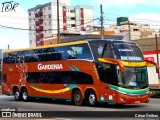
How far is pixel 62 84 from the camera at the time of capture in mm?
24016

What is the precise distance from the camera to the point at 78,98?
22.9m

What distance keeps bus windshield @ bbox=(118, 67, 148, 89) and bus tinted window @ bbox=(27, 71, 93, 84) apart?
2.14 m

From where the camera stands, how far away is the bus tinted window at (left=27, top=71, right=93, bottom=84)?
22.4m

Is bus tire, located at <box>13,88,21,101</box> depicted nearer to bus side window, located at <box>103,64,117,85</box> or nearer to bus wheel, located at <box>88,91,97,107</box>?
bus wheel, located at <box>88,91,97,107</box>

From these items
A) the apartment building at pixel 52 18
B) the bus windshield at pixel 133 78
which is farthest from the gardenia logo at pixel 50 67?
the apartment building at pixel 52 18

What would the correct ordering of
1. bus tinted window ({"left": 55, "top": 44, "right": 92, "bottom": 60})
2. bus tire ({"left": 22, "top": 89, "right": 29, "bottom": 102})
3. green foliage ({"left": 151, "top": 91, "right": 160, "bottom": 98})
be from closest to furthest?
bus tinted window ({"left": 55, "top": 44, "right": 92, "bottom": 60}), bus tire ({"left": 22, "top": 89, "right": 29, "bottom": 102}), green foliage ({"left": 151, "top": 91, "right": 160, "bottom": 98})

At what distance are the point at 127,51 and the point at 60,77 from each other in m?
5.03

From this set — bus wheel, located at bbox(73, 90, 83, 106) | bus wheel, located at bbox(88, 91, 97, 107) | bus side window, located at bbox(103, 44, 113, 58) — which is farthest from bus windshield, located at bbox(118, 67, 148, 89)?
bus wheel, located at bbox(73, 90, 83, 106)

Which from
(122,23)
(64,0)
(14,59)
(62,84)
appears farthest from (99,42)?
(64,0)

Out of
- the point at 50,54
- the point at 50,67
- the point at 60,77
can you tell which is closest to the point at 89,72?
the point at 60,77

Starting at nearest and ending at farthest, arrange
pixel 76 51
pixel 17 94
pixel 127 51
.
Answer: pixel 127 51
pixel 76 51
pixel 17 94

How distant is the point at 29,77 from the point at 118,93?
886 centimetres

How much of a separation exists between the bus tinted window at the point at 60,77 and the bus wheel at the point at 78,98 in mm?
631

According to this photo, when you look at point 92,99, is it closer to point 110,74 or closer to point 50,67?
point 110,74
